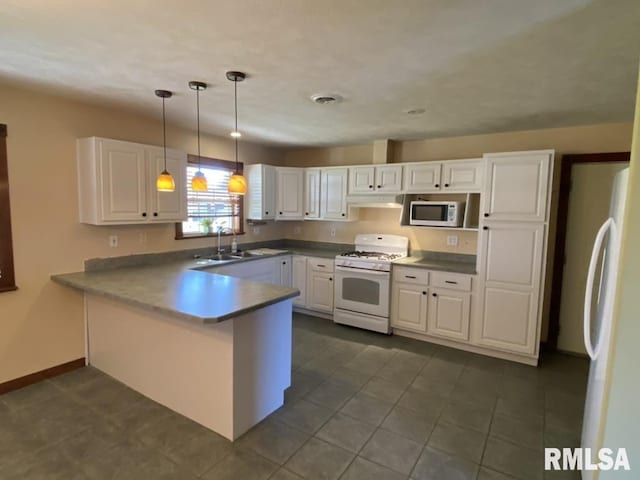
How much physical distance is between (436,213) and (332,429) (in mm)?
2601

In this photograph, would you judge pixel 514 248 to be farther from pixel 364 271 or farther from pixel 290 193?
pixel 290 193

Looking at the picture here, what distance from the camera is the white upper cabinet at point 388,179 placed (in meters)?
4.18

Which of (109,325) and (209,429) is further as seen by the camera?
(109,325)

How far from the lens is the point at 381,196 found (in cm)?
433

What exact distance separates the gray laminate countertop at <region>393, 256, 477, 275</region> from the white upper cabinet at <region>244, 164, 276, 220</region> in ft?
6.36

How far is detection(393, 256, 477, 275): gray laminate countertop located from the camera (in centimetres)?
369

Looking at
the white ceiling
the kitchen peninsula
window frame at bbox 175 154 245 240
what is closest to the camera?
the white ceiling

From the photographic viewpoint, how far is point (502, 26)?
1646mm

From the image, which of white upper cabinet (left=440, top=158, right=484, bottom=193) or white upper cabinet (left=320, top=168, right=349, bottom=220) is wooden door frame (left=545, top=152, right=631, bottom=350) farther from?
white upper cabinet (left=320, top=168, right=349, bottom=220)

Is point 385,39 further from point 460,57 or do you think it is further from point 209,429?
point 209,429

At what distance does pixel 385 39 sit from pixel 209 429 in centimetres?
268

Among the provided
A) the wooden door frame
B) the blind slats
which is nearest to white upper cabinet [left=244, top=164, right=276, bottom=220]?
the blind slats

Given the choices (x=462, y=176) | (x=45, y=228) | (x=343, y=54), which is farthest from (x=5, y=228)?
(x=462, y=176)

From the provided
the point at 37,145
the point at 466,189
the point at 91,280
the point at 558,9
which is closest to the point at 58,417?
the point at 91,280
